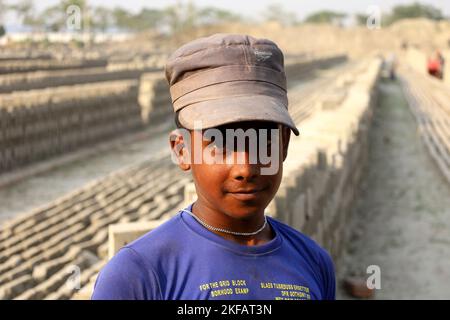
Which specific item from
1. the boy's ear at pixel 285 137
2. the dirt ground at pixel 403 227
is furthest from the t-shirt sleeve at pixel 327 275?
the dirt ground at pixel 403 227

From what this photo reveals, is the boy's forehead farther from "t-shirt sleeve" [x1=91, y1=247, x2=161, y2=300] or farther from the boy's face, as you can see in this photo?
"t-shirt sleeve" [x1=91, y1=247, x2=161, y2=300]

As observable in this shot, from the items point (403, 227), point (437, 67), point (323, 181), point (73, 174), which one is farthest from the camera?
point (437, 67)

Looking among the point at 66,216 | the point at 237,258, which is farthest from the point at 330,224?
the point at 237,258

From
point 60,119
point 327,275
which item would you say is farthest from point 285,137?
point 60,119

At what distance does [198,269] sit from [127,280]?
0.17 metres

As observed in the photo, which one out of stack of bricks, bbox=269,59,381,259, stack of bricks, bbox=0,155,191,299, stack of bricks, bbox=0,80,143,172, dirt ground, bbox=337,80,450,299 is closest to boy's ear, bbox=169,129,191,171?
stack of bricks, bbox=269,59,381,259

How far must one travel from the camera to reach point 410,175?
35.8 feet

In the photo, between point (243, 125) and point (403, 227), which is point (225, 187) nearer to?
point (243, 125)

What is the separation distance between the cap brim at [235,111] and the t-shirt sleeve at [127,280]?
0.34m

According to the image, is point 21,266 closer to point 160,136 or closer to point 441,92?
point 160,136

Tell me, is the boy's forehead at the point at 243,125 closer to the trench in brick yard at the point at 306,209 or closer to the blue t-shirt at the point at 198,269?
the blue t-shirt at the point at 198,269

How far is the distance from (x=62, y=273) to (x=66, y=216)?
1.92 m

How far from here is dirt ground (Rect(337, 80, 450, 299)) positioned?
251 inches

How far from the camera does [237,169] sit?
1.59 metres
